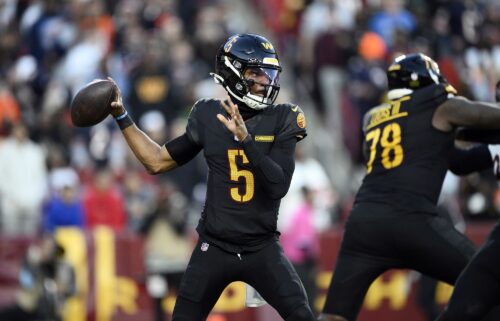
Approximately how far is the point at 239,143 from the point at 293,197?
5937 millimetres

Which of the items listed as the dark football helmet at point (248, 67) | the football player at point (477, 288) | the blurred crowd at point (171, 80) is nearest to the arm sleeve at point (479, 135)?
the football player at point (477, 288)

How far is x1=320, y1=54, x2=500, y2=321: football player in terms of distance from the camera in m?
7.12

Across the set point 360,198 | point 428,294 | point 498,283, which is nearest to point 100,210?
point 428,294

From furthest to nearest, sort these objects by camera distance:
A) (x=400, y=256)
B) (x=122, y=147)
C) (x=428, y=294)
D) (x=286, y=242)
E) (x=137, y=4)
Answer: (x=137, y=4) < (x=122, y=147) < (x=286, y=242) < (x=428, y=294) < (x=400, y=256)

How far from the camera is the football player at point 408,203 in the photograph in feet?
23.4

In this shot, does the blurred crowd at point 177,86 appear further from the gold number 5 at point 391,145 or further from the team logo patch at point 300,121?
the team logo patch at point 300,121

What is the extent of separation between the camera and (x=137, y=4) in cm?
1540

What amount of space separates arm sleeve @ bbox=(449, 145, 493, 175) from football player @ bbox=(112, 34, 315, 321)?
130 cm

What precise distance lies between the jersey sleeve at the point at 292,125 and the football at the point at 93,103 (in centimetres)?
103

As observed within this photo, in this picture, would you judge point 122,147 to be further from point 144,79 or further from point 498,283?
point 498,283

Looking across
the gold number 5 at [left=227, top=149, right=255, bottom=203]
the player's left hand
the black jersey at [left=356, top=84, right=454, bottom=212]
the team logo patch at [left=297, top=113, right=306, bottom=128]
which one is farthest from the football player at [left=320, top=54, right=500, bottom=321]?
the player's left hand

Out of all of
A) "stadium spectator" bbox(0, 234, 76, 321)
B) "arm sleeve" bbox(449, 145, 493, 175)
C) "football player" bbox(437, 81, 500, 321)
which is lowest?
"stadium spectator" bbox(0, 234, 76, 321)

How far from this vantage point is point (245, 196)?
21.9 ft

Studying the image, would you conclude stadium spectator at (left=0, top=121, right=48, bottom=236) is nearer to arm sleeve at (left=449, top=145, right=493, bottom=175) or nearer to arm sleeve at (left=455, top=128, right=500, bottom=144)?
arm sleeve at (left=449, top=145, right=493, bottom=175)
